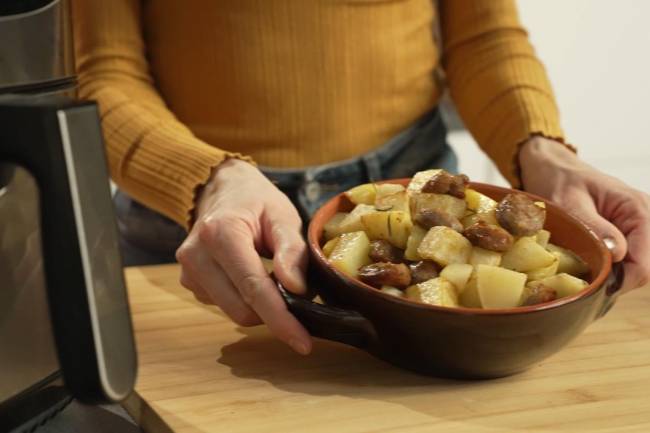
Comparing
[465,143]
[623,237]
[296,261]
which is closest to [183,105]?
[296,261]

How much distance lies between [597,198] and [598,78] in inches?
71.3

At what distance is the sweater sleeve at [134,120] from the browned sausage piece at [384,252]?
0.24m

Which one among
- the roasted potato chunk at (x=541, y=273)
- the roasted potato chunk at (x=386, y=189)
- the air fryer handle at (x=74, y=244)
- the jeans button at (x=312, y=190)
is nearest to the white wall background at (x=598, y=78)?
the jeans button at (x=312, y=190)

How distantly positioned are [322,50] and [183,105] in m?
0.20

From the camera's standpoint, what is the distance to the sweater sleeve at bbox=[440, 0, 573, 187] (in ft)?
3.78

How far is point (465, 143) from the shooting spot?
2.50 m

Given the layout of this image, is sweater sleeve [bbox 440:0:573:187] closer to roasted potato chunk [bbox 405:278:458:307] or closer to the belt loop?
the belt loop

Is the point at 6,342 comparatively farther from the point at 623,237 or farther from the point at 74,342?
the point at 623,237

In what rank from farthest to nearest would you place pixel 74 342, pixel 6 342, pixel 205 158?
pixel 205 158 → pixel 6 342 → pixel 74 342

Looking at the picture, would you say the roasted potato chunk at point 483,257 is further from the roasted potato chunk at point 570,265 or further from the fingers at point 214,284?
the fingers at point 214,284

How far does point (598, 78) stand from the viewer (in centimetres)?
264

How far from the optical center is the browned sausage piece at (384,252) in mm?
739

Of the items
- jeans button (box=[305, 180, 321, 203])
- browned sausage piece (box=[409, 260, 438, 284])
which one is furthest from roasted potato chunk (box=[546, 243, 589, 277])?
jeans button (box=[305, 180, 321, 203])

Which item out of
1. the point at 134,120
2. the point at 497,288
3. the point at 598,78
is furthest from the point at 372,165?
the point at 598,78
